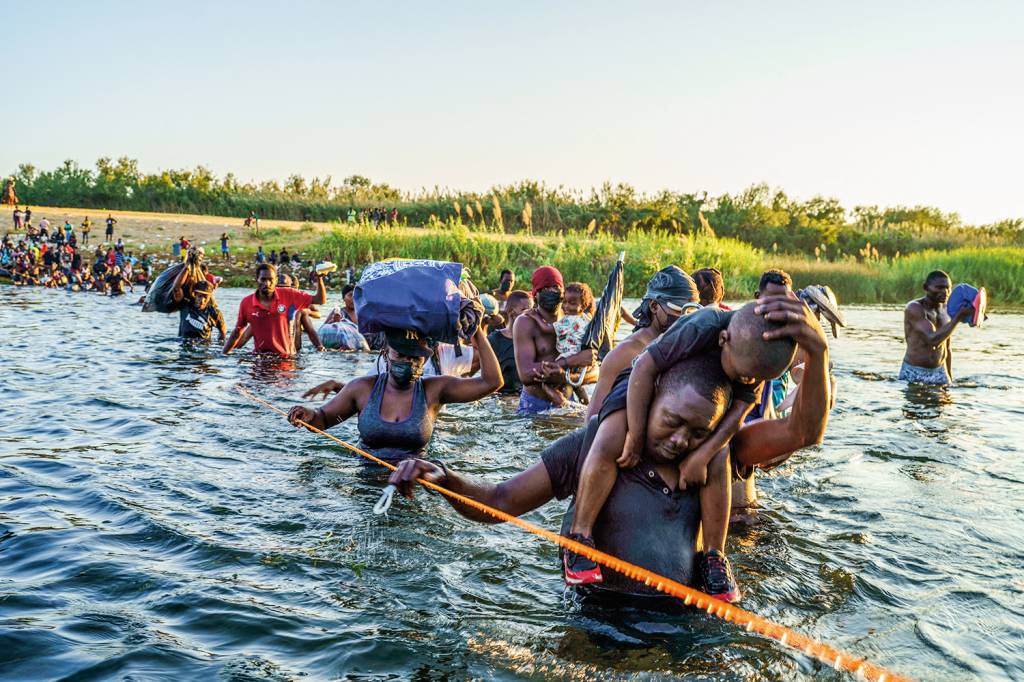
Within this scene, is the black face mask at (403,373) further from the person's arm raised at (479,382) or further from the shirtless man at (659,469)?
the shirtless man at (659,469)

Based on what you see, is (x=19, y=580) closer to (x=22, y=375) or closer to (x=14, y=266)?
(x=22, y=375)

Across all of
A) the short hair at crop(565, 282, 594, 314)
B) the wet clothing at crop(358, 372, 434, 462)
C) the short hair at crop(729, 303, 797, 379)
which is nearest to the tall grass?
the short hair at crop(565, 282, 594, 314)

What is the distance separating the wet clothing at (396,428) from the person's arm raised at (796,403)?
2.84 meters

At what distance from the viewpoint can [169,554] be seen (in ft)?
17.2

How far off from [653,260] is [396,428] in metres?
24.8

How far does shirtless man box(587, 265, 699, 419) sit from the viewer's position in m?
5.74

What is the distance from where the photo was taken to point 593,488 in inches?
147

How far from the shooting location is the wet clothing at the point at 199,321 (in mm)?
14055

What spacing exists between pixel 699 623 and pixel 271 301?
9404 millimetres

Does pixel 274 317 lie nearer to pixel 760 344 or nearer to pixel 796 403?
pixel 796 403

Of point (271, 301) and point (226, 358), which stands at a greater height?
point (271, 301)

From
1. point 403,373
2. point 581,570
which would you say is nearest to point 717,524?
point 581,570

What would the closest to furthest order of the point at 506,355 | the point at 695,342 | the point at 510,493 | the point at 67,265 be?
the point at 695,342 → the point at 510,493 → the point at 506,355 → the point at 67,265

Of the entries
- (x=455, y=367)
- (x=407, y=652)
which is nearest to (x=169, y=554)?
(x=407, y=652)
